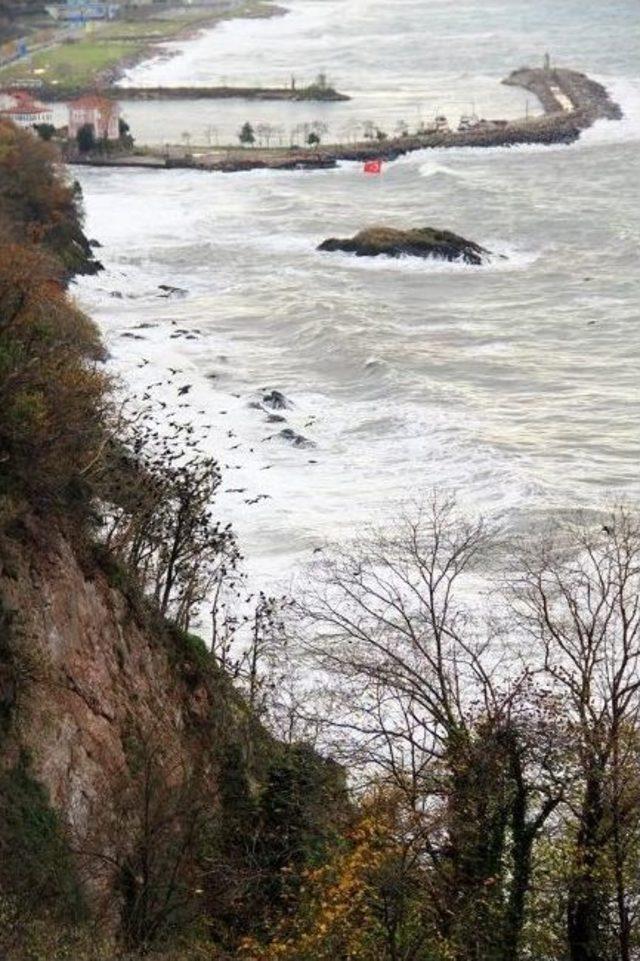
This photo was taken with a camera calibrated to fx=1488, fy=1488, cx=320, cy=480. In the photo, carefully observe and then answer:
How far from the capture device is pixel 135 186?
68.5m

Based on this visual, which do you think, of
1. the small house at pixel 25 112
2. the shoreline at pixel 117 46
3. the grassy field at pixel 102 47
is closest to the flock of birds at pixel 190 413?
the small house at pixel 25 112

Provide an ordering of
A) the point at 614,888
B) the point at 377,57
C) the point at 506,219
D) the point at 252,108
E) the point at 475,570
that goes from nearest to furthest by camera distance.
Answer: the point at 614,888 → the point at 475,570 → the point at 506,219 → the point at 252,108 → the point at 377,57

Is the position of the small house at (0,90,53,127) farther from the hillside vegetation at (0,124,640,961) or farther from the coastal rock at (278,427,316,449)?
the hillside vegetation at (0,124,640,961)

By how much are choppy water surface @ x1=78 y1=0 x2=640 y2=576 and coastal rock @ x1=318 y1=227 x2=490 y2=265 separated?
2.42 ft

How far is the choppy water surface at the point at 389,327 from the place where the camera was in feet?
100

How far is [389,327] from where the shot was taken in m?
43.6

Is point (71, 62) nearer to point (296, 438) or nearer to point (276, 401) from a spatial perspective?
point (276, 401)

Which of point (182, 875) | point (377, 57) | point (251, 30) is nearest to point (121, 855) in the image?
point (182, 875)

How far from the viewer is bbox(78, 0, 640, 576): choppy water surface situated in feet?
100

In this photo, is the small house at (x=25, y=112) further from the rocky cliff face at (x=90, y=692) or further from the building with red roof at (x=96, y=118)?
the rocky cliff face at (x=90, y=692)

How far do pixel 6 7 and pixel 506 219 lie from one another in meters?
94.4

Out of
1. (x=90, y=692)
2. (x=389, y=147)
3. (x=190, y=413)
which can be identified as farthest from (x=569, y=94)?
(x=90, y=692)

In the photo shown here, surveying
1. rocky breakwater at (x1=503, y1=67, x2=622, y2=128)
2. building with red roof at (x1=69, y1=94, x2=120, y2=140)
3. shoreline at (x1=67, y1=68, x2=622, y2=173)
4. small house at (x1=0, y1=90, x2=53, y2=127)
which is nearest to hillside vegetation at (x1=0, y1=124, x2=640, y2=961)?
shoreline at (x1=67, y1=68, x2=622, y2=173)

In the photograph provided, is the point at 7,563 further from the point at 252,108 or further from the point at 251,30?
the point at 251,30
